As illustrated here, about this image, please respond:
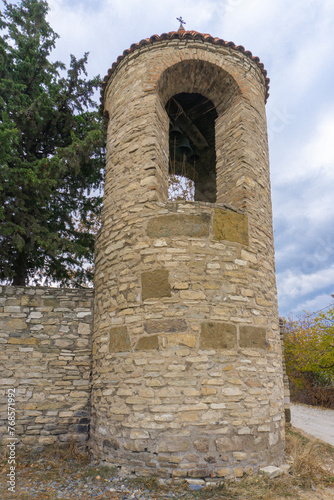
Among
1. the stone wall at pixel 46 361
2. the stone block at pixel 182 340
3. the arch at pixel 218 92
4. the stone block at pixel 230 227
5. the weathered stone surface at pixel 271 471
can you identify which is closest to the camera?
the weathered stone surface at pixel 271 471

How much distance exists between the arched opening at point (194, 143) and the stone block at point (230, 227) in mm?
2719

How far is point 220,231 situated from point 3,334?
146 inches

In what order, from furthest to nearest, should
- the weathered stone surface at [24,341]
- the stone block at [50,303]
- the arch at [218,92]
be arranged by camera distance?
1. the arch at [218,92]
2. the stone block at [50,303]
3. the weathered stone surface at [24,341]

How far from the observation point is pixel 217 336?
4.38m

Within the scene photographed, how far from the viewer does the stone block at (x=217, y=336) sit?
4332 mm

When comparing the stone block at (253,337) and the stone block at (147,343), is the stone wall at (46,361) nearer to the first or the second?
the stone block at (147,343)

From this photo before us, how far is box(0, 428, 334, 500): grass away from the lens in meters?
3.77

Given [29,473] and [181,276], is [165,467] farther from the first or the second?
[181,276]

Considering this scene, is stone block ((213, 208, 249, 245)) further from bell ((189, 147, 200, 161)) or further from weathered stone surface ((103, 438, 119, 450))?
bell ((189, 147, 200, 161))

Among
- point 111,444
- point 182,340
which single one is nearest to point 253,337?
point 182,340

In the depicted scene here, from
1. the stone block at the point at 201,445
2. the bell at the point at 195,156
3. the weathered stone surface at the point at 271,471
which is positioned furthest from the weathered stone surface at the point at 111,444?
the bell at the point at 195,156

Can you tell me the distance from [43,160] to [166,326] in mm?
4681

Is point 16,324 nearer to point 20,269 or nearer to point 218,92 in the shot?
point 20,269

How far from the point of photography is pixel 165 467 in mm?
3992
